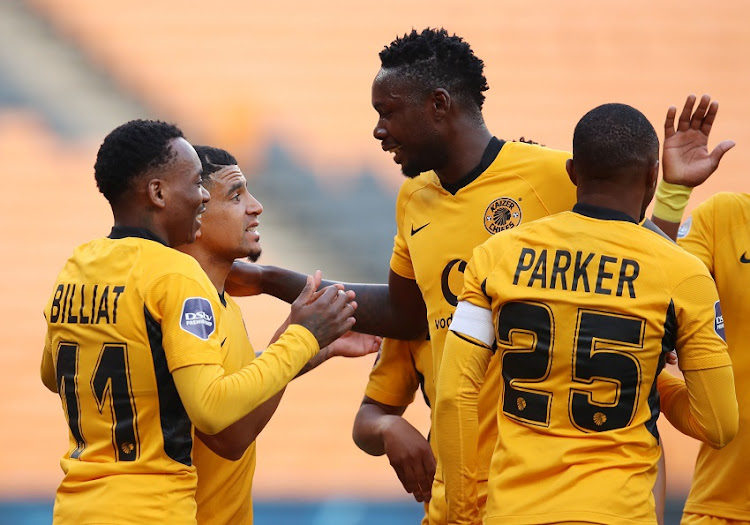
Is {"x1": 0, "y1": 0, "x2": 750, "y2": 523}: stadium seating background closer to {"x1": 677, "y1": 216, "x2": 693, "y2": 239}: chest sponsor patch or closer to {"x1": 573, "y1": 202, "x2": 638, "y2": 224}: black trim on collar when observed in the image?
{"x1": 677, "y1": 216, "x2": 693, "y2": 239}: chest sponsor patch

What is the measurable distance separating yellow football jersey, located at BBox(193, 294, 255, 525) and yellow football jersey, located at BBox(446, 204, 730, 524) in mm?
1040

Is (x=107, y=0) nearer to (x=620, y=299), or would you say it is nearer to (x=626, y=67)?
(x=626, y=67)

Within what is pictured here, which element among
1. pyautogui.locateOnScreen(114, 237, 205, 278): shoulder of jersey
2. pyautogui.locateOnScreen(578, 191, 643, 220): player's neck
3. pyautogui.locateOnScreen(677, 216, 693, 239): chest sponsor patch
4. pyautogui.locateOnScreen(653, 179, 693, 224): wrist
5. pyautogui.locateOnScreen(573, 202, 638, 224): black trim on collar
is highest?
pyautogui.locateOnScreen(653, 179, 693, 224): wrist

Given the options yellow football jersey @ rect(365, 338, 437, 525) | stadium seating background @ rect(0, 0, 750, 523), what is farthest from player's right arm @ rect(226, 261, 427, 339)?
stadium seating background @ rect(0, 0, 750, 523)

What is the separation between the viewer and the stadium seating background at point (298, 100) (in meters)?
7.52

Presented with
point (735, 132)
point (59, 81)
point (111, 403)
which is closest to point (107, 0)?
point (59, 81)

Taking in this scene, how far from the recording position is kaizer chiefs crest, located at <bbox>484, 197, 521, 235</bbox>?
3.35 meters

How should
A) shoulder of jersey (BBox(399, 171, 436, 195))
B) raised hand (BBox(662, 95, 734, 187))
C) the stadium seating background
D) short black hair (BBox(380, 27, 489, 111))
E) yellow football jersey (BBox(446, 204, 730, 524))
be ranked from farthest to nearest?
the stadium seating background → shoulder of jersey (BBox(399, 171, 436, 195)) → short black hair (BBox(380, 27, 489, 111)) → raised hand (BBox(662, 95, 734, 187)) → yellow football jersey (BBox(446, 204, 730, 524))

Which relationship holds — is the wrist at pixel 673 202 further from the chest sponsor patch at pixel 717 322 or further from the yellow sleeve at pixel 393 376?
the yellow sleeve at pixel 393 376

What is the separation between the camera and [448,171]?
3512 mm

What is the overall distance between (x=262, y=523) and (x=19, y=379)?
6.58 feet

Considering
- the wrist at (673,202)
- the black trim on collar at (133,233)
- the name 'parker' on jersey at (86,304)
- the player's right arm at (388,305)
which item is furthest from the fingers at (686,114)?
the name 'parker' on jersey at (86,304)

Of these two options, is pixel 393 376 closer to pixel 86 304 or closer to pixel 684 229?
pixel 684 229

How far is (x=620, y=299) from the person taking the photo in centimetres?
260
